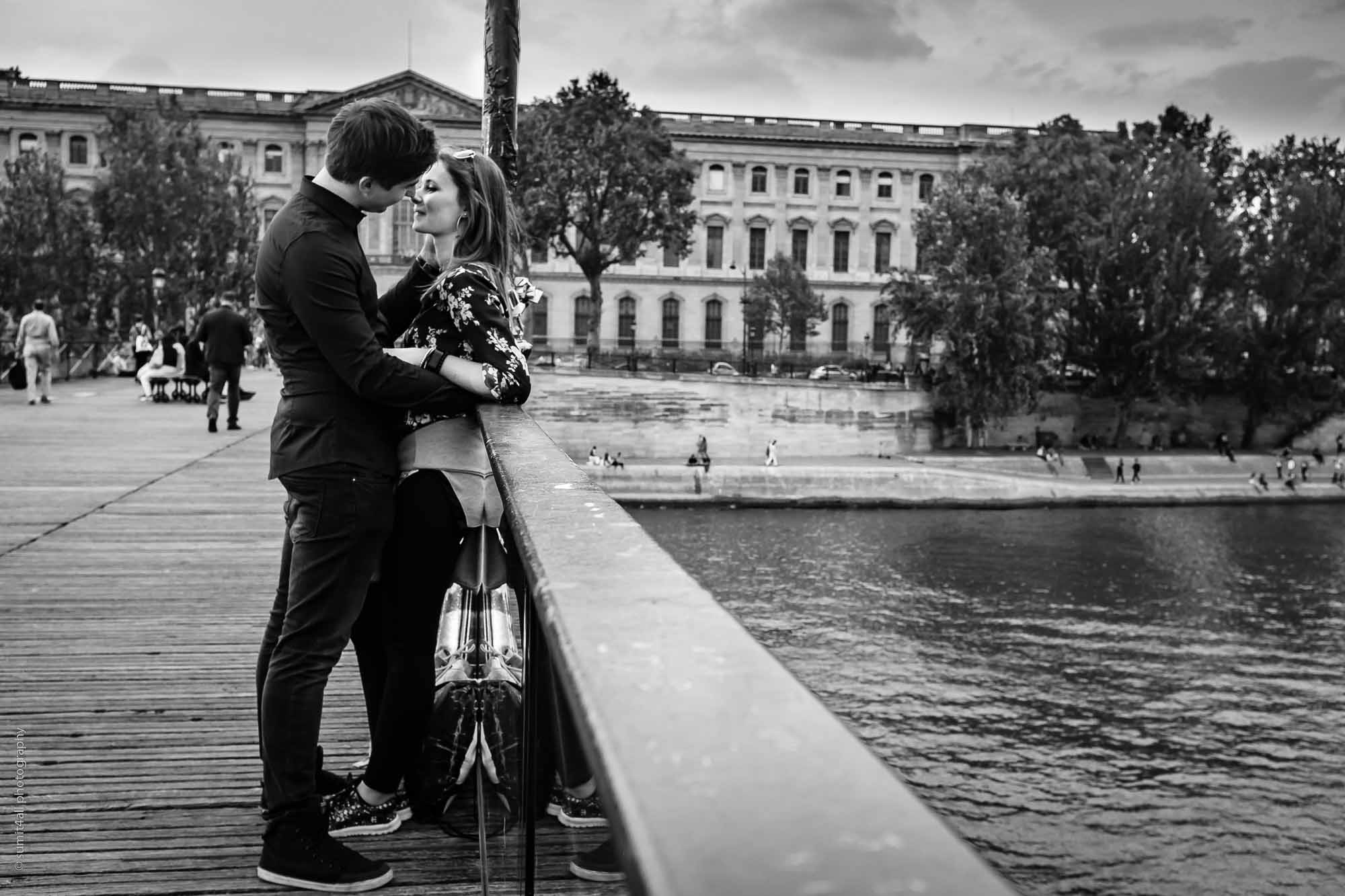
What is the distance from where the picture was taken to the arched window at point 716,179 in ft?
227

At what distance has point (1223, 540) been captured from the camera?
39.8 metres

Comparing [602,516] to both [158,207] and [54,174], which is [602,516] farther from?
[54,174]

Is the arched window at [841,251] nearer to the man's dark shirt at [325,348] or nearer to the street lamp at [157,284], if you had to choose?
the street lamp at [157,284]

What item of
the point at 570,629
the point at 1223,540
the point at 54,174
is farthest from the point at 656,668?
the point at 54,174

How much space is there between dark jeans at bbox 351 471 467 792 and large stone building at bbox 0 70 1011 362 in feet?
202

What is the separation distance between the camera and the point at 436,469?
3.18 meters

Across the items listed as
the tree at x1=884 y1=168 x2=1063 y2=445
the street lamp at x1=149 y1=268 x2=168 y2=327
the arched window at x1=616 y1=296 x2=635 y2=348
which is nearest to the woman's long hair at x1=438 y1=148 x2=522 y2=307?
the street lamp at x1=149 y1=268 x2=168 y2=327

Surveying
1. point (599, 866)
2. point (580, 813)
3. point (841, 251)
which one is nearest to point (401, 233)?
point (841, 251)

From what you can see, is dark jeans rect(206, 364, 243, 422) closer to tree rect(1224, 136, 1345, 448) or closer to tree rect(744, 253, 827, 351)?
tree rect(1224, 136, 1345, 448)

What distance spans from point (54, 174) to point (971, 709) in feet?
128

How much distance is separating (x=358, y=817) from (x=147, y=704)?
4.54 ft

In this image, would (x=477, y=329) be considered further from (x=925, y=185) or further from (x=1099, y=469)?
(x=925, y=185)

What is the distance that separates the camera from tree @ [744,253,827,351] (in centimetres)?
6278

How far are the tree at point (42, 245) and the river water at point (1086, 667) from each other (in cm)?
2030
